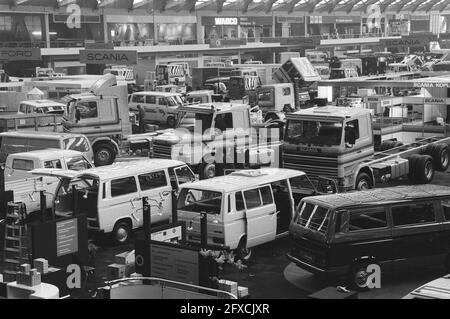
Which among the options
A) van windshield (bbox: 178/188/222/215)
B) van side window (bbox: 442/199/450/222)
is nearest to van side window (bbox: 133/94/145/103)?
van windshield (bbox: 178/188/222/215)

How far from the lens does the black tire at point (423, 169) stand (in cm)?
2016

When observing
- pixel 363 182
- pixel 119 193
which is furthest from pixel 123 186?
pixel 363 182

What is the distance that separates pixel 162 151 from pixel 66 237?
968cm

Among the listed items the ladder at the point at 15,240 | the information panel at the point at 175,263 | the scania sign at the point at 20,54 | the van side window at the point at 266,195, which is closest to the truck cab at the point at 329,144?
the van side window at the point at 266,195

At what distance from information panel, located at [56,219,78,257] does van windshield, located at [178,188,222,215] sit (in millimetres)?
2442

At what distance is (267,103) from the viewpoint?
35.2 m

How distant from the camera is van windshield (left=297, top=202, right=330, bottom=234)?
11.9 meters

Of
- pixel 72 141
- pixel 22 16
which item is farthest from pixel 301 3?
pixel 72 141

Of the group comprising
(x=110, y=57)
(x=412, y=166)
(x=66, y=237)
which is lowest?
(x=412, y=166)

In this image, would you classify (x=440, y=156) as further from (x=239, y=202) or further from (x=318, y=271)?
(x=318, y=271)

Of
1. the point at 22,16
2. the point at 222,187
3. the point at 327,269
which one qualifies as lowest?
the point at 327,269

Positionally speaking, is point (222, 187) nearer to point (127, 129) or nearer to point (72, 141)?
point (72, 141)

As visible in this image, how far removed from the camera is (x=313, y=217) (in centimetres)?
1220
